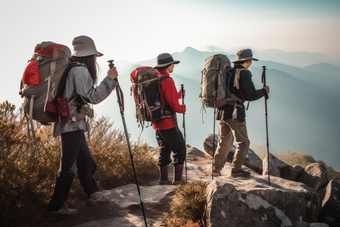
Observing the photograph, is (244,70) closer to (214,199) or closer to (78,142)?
(214,199)

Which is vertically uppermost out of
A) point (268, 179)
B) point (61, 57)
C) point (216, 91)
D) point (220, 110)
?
point (61, 57)

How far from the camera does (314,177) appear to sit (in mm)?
7484

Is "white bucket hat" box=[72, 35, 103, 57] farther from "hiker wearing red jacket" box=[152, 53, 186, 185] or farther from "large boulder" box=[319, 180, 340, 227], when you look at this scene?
"large boulder" box=[319, 180, 340, 227]

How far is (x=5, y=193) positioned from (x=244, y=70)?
4592 mm

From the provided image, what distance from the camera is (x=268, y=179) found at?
5.89 metres

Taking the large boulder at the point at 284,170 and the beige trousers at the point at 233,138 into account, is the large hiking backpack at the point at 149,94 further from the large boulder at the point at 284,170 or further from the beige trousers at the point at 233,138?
the large boulder at the point at 284,170

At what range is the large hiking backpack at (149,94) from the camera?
4668 mm

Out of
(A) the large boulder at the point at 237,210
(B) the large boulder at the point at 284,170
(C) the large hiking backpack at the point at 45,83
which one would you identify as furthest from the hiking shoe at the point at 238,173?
(C) the large hiking backpack at the point at 45,83

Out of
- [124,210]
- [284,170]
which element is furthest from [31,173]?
[284,170]

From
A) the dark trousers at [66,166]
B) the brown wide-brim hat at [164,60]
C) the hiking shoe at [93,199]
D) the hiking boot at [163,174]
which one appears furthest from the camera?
the hiking boot at [163,174]

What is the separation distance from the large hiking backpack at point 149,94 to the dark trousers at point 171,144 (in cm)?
35

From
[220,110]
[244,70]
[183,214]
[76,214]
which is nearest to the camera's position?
[183,214]

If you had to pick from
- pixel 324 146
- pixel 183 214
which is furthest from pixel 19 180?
pixel 324 146

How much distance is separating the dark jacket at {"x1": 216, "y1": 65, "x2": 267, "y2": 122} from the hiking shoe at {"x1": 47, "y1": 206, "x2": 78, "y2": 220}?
3409 mm
